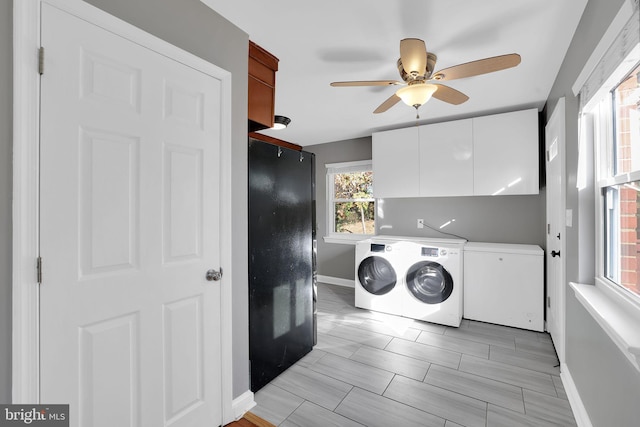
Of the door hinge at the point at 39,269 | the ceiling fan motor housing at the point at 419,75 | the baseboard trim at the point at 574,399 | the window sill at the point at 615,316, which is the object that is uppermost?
the ceiling fan motor housing at the point at 419,75

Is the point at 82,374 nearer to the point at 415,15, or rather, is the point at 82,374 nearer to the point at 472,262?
the point at 415,15

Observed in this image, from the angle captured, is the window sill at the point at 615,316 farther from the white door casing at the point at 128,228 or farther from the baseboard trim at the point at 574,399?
the white door casing at the point at 128,228

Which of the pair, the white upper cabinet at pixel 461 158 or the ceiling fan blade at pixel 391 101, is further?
the white upper cabinet at pixel 461 158

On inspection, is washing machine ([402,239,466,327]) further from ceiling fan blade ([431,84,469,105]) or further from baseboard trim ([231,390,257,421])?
baseboard trim ([231,390,257,421])

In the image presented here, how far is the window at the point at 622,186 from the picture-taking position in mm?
1232

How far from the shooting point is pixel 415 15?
1646mm

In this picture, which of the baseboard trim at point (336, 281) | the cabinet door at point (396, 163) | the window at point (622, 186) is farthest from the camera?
the baseboard trim at point (336, 281)

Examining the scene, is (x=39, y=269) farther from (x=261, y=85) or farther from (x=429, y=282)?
(x=429, y=282)

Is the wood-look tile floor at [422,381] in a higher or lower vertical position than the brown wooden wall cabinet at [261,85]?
lower

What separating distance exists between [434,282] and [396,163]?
1.55 metres

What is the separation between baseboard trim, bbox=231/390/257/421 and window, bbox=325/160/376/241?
120 inches

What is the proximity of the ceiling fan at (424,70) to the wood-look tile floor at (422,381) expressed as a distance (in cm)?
199

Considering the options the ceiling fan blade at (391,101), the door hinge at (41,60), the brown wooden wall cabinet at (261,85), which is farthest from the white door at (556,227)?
the door hinge at (41,60)

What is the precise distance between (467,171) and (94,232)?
343 centimetres
